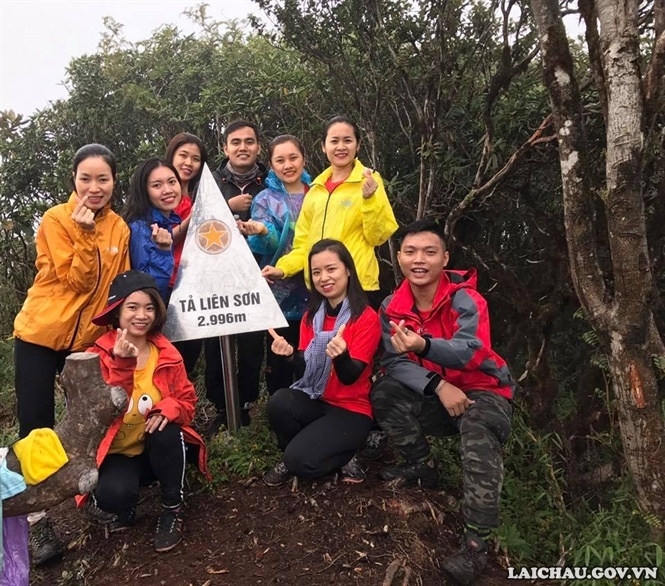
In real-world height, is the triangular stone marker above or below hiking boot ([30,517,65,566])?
above

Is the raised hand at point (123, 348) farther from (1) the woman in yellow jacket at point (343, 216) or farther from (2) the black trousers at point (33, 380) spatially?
(1) the woman in yellow jacket at point (343, 216)

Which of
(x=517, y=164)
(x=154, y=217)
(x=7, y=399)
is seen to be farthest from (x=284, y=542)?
(x=7, y=399)

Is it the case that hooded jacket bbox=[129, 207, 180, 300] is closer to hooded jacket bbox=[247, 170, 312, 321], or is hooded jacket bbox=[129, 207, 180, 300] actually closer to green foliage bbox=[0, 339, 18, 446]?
hooded jacket bbox=[247, 170, 312, 321]

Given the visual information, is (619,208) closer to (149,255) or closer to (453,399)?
(453,399)

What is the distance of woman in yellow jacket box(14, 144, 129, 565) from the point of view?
3.21m

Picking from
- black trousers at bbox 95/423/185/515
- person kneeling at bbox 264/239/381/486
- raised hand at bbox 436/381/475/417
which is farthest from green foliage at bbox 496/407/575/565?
black trousers at bbox 95/423/185/515

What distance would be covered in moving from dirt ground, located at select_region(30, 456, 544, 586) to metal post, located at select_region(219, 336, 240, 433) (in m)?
0.50

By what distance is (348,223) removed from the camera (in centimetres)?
380

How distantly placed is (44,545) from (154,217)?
207cm

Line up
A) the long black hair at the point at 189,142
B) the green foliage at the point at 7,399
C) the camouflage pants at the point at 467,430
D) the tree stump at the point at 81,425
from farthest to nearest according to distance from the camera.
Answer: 1. the green foliage at the point at 7,399
2. the long black hair at the point at 189,142
3. the camouflage pants at the point at 467,430
4. the tree stump at the point at 81,425

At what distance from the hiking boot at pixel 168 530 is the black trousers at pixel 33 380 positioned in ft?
3.06

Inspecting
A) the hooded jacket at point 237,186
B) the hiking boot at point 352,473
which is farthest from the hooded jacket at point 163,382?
the hooded jacket at point 237,186

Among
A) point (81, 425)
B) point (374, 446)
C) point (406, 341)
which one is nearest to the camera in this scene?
point (81, 425)

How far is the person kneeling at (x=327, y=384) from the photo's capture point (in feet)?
11.1
